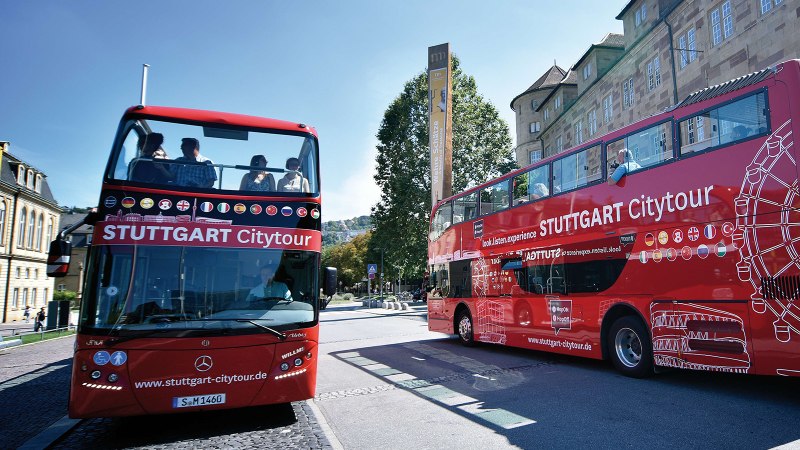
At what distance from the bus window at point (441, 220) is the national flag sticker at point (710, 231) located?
8146 mm

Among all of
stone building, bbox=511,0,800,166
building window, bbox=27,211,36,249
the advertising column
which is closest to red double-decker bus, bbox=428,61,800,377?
stone building, bbox=511,0,800,166

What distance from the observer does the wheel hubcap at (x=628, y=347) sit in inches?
314

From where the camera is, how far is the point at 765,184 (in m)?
6.05

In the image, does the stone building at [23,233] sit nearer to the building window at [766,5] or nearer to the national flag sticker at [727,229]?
the national flag sticker at [727,229]

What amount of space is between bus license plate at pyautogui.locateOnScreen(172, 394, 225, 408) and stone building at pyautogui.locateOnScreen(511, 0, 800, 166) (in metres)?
8.92

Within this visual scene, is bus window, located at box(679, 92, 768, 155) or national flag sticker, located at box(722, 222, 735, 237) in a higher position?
bus window, located at box(679, 92, 768, 155)

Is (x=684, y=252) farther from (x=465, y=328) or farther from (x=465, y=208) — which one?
(x=465, y=328)

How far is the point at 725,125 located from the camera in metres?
6.64

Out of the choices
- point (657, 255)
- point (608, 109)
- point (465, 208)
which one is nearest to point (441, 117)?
point (465, 208)

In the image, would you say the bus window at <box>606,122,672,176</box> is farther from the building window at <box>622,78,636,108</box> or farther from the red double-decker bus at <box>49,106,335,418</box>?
the building window at <box>622,78,636,108</box>

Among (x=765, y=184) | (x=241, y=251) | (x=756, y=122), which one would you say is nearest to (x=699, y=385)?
(x=765, y=184)

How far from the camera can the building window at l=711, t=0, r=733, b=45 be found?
Answer: 18.5 meters

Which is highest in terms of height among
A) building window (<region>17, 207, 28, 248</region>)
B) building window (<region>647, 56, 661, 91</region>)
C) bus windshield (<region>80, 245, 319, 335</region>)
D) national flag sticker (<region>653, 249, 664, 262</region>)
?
building window (<region>647, 56, 661, 91</region>)

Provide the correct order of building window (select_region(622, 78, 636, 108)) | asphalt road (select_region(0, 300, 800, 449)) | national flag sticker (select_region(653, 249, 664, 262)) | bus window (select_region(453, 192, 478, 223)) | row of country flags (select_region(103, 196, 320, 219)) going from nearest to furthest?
asphalt road (select_region(0, 300, 800, 449)), row of country flags (select_region(103, 196, 320, 219)), national flag sticker (select_region(653, 249, 664, 262)), bus window (select_region(453, 192, 478, 223)), building window (select_region(622, 78, 636, 108))
